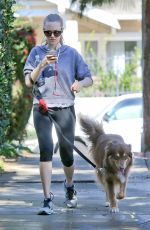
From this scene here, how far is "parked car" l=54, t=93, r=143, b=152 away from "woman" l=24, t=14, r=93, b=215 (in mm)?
8593

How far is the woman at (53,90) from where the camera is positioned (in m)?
8.00

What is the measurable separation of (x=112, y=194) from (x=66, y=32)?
18.3 meters

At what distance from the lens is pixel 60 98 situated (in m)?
8.19

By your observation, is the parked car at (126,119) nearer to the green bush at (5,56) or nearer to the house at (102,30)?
the green bush at (5,56)

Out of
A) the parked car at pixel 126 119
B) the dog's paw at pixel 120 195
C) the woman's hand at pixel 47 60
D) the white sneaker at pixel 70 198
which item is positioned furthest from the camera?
the parked car at pixel 126 119

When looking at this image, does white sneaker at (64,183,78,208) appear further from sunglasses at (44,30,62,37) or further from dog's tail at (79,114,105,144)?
sunglasses at (44,30,62,37)

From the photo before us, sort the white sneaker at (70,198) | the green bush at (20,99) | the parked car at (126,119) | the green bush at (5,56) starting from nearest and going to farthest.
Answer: the white sneaker at (70,198)
the green bush at (5,56)
the green bush at (20,99)
the parked car at (126,119)

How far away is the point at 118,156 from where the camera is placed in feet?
26.4

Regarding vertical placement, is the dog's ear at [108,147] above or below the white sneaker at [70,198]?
above

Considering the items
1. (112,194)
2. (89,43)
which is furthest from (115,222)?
(89,43)

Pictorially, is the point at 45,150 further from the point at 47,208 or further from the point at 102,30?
the point at 102,30

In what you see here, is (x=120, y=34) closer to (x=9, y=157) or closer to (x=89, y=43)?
(x=89, y=43)

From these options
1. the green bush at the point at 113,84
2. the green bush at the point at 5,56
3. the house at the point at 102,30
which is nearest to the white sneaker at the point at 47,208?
the green bush at the point at 5,56

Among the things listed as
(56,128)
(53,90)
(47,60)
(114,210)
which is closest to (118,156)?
(114,210)
